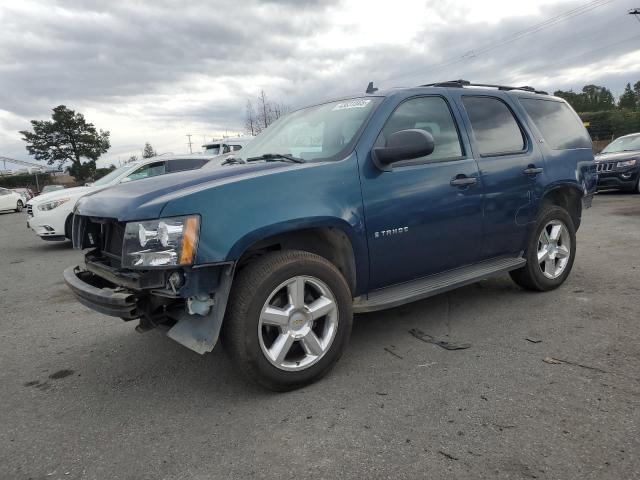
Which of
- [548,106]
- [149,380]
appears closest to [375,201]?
[149,380]

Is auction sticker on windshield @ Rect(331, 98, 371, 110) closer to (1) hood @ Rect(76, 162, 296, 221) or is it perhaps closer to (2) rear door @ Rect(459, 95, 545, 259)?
(1) hood @ Rect(76, 162, 296, 221)

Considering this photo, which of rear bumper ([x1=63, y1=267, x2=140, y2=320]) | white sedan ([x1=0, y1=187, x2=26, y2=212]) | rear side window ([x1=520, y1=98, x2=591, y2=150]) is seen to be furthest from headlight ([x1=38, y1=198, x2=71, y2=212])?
white sedan ([x1=0, y1=187, x2=26, y2=212])

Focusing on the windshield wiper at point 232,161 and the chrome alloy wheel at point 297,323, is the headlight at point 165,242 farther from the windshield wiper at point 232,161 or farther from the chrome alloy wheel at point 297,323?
the windshield wiper at point 232,161

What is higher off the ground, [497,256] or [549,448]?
[497,256]

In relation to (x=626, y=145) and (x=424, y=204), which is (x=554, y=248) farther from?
(x=626, y=145)

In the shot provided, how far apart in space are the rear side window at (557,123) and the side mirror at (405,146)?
1999 mm

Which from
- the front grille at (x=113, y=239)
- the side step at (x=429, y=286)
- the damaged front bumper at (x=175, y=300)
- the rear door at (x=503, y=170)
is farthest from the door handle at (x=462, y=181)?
the front grille at (x=113, y=239)

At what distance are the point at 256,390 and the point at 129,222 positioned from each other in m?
1.26

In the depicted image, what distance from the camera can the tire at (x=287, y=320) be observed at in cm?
272

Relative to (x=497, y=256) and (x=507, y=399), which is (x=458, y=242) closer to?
(x=497, y=256)

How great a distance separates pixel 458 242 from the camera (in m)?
3.74

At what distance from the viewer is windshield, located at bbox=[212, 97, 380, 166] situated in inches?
133

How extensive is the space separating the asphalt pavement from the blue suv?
1.27 ft

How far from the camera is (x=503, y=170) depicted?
4.06 m
